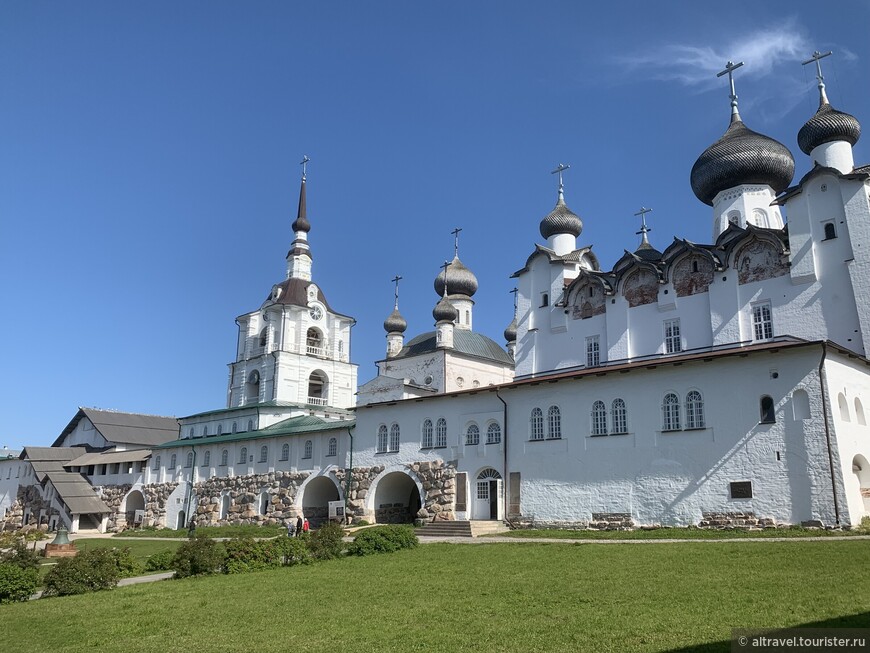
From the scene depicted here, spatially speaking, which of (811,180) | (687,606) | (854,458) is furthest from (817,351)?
(687,606)

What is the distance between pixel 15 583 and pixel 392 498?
63.1 feet

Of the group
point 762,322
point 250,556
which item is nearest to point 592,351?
point 762,322

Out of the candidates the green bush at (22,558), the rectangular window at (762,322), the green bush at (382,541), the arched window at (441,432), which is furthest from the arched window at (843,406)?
the green bush at (22,558)

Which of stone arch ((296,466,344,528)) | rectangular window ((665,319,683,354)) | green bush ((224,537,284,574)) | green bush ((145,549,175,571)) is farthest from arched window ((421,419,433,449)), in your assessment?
green bush ((145,549,175,571))

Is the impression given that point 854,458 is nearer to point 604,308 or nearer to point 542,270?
point 604,308

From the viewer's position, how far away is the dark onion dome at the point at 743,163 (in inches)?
1107

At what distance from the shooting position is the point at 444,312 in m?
44.7

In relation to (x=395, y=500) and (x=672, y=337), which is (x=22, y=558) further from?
(x=672, y=337)

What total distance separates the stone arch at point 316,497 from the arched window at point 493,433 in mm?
10825

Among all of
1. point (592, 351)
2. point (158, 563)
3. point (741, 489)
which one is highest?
point (592, 351)

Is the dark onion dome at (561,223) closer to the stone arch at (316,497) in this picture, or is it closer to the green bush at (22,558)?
the stone arch at (316,497)

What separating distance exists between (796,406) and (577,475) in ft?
23.7

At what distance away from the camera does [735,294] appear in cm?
2544

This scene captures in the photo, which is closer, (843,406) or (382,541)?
(382,541)
